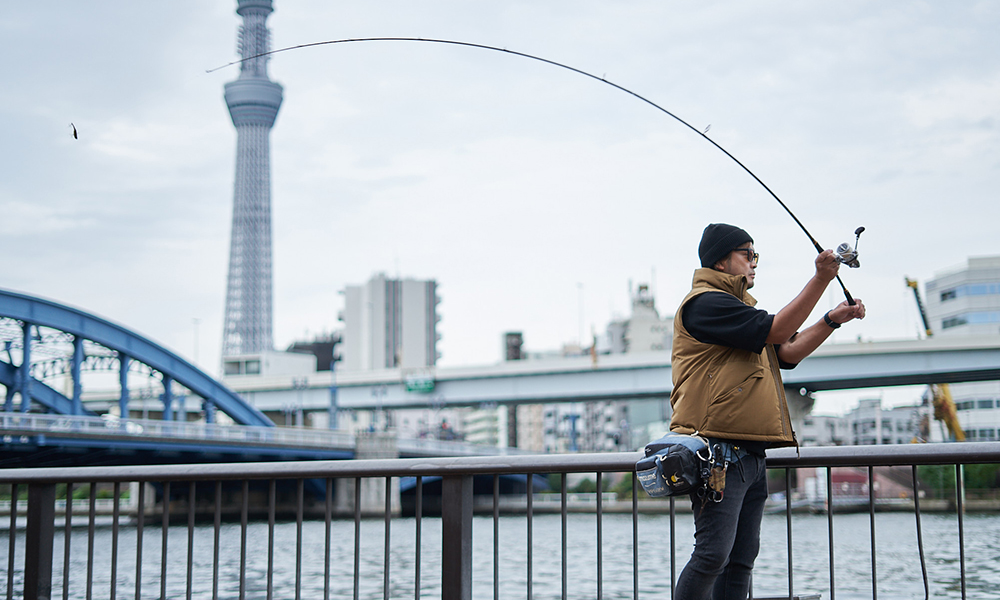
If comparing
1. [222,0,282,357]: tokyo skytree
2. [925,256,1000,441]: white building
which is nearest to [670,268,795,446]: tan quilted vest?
[925,256,1000,441]: white building

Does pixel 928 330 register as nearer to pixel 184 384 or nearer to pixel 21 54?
pixel 184 384

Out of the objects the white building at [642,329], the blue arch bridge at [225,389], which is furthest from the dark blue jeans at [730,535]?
the white building at [642,329]

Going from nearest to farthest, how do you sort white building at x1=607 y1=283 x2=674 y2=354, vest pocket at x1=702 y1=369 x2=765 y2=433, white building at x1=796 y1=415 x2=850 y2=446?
vest pocket at x1=702 y1=369 x2=765 y2=433, white building at x1=796 y1=415 x2=850 y2=446, white building at x1=607 y1=283 x2=674 y2=354

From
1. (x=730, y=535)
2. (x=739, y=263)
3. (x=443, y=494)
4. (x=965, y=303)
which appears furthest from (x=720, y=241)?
(x=965, y=303)

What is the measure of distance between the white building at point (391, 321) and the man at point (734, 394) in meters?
133

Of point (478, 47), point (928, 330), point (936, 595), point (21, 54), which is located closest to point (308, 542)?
point (936, 595)

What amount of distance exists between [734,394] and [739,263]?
0.50 m

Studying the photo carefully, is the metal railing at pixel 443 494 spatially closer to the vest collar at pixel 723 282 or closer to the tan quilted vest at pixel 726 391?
the tan quilted vest at pixel 726 391

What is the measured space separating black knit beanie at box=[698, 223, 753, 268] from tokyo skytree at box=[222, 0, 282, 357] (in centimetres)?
12667

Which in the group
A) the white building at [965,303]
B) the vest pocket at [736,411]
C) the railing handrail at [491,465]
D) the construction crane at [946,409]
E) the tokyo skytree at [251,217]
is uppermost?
the tokyo skytree at [251,217]

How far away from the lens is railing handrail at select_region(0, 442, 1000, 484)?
3562 millimetres

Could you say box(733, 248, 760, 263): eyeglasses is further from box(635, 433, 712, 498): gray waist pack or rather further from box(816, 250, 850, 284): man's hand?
box(635, 433, 712, 498): gray waist pack

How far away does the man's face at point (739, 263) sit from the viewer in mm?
3592

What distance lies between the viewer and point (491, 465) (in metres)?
3.85
